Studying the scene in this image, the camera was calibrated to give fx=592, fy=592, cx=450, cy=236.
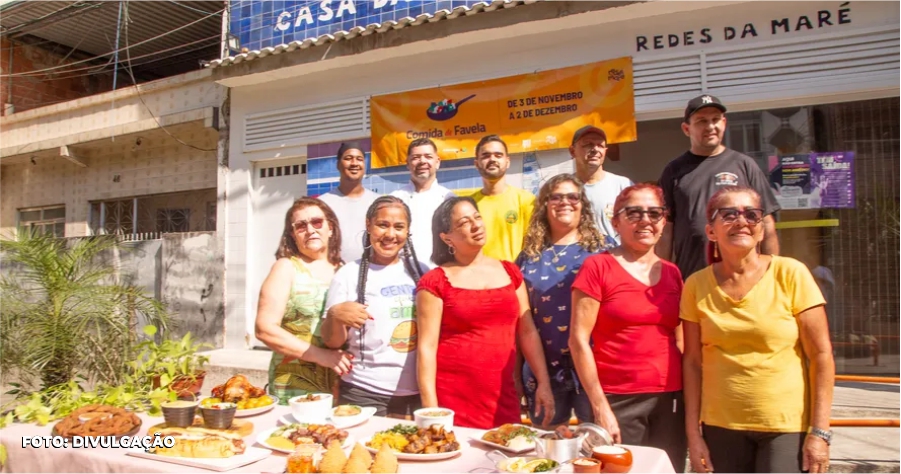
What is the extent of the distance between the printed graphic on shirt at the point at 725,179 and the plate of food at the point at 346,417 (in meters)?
2.23

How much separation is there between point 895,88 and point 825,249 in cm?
155

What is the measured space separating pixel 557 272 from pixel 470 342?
0.61 metres

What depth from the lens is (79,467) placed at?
2.28 metres

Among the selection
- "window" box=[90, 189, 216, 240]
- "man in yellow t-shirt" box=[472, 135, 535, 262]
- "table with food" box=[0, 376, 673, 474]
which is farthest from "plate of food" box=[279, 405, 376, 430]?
"window" box=[90, 189, 216, 240]

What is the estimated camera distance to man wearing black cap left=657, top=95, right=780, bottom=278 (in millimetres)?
3271

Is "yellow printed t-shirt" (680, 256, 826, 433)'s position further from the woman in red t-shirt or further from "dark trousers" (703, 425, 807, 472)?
the woman in red t-shirt

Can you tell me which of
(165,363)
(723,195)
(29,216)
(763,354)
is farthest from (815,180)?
(29,216)

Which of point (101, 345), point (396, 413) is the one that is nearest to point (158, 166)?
point (101, 345)

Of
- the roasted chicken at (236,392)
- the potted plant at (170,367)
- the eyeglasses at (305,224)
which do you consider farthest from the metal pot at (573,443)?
the potted plant at (170,367)

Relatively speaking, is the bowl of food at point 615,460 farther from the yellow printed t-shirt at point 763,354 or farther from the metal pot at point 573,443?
the yellow printed t-shirt at point 763,354

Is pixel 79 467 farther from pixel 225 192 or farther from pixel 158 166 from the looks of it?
pixel 158 166

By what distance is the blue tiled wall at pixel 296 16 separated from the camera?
7223 millimetres

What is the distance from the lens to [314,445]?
212cm

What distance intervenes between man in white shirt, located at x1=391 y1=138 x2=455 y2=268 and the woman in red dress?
996mm
